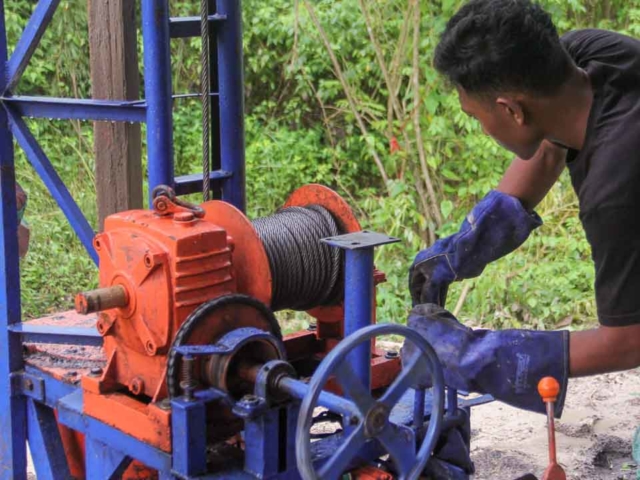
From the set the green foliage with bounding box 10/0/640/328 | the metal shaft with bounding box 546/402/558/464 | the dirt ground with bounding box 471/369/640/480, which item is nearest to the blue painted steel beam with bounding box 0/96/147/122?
the metal shaft with bounding box 546/402/558/464

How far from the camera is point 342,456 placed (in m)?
2.33

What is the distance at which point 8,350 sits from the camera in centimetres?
349

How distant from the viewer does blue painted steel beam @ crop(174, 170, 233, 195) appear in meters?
3.56

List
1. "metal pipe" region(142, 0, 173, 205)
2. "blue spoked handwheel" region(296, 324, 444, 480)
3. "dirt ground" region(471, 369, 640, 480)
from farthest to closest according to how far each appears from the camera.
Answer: "dirt ground" region(471, 369, 640, 480)
"metal pipe" region(142, 0, 173, 205)
"blue spoked handwheel" region(296, 324, 444, 480)

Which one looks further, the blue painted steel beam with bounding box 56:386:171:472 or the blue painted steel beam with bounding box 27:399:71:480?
the blue painted steel beam with bounding box 27:399:71:480

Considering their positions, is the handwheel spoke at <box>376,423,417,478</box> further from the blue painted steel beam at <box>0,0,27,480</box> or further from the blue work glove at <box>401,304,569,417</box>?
the blue painted steel beam at <box>0,0,27,480</box>

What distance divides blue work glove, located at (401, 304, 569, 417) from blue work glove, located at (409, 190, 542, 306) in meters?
0.46

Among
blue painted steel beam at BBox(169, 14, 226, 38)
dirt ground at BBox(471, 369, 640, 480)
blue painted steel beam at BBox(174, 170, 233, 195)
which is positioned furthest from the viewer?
dirt ground at BBox(471, 369, 640, 480)

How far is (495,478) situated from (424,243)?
361 centimetres

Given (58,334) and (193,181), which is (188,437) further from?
(193,181)

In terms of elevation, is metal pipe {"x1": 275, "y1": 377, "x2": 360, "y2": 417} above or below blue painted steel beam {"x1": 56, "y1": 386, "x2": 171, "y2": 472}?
above

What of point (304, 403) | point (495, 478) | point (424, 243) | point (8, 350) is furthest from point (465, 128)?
point (304, 403)

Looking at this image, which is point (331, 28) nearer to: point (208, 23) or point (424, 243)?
point (424, 243)

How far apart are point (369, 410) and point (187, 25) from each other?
A: 174 centimetres
